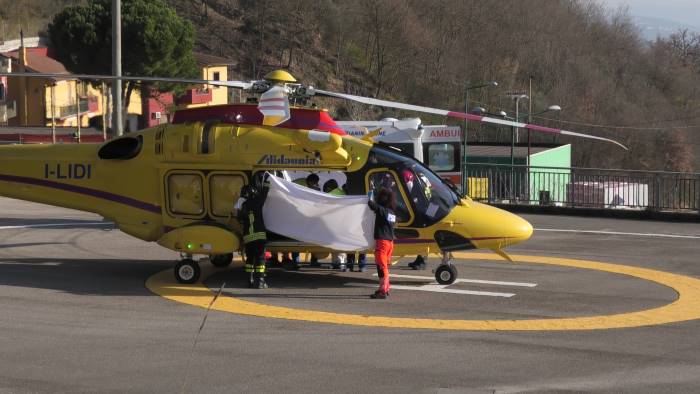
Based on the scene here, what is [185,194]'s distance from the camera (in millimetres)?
14023

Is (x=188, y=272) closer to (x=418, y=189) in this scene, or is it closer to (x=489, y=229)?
(x=418, y=189)

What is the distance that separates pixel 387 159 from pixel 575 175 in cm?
1402

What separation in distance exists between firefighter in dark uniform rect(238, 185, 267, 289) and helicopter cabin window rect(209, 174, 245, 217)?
492mm

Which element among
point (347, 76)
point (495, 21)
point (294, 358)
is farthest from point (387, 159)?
point (495, 21)

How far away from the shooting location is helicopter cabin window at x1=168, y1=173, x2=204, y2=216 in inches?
550

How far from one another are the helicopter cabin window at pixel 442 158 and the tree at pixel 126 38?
90.9 ft

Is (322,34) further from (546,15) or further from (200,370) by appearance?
(200,370)

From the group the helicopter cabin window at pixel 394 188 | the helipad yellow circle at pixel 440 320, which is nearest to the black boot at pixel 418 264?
the helicopter cabin window at pixel 394 188

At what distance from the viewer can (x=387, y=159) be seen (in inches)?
539

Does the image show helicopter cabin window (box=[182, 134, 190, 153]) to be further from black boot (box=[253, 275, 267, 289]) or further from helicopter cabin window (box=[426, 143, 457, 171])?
helicopter cabin window (box=[426, 143, 457, 171])

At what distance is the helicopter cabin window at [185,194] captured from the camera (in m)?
14.0

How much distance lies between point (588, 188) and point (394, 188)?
13847 mm

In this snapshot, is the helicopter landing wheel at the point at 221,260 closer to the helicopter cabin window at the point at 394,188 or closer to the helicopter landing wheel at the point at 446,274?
the helicopter cabin window at the point at 394,188

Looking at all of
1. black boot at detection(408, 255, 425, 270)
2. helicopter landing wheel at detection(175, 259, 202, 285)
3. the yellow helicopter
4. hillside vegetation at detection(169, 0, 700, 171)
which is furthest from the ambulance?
hillside vegetation at detection(169, 0, 700, 171)
